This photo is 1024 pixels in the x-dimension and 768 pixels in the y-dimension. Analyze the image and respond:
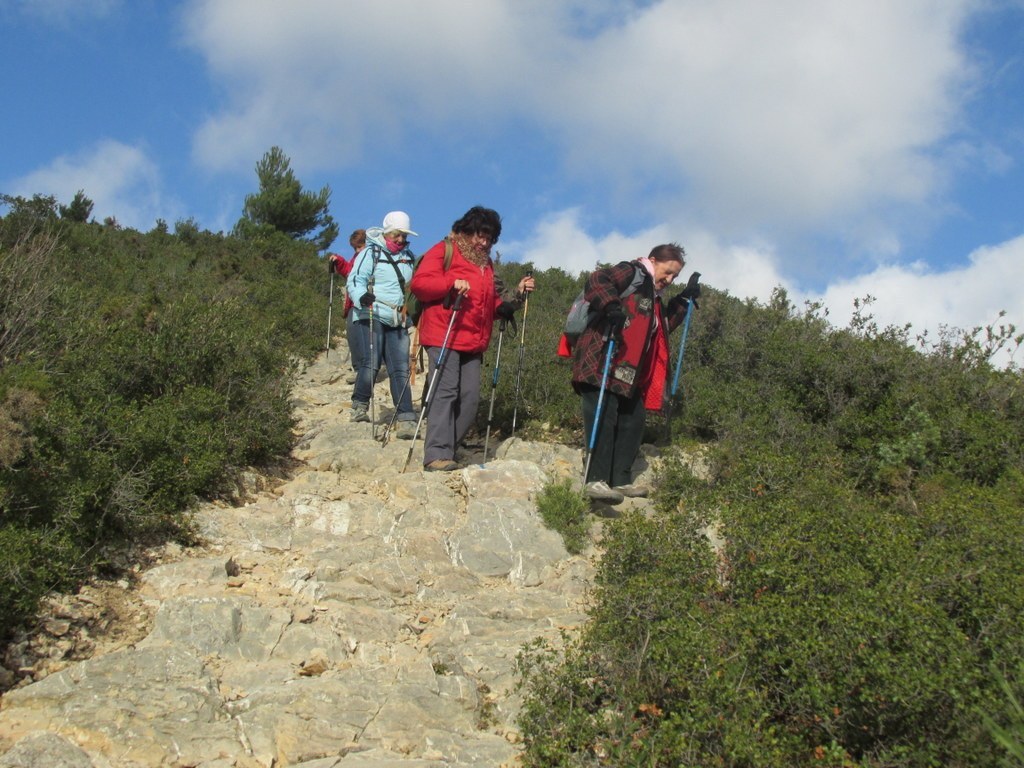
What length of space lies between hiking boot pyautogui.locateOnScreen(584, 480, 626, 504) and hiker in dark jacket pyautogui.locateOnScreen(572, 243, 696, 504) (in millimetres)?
77

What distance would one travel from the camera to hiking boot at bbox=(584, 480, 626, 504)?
6504 mm

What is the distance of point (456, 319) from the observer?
23.4 feet

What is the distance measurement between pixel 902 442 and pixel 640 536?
3.23 m

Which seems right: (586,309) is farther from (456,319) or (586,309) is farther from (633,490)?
(633,490)

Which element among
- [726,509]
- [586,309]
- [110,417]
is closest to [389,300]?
[586,309]

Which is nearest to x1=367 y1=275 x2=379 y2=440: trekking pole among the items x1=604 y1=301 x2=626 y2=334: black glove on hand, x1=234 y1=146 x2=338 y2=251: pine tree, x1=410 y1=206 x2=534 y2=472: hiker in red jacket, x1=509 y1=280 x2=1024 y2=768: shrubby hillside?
x1=410 y1=206 x2=534 y2=472: hiker in red jacket

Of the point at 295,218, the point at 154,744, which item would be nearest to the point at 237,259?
the point at 295,218

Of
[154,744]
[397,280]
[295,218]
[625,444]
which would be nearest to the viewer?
[154,744]

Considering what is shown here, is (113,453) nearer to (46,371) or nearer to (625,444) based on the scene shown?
(46,371)

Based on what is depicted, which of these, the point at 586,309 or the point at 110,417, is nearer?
the point at 110,417

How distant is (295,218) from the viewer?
21.9m

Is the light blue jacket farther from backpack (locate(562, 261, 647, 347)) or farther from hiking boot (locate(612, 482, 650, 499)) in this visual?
hiking boot (locate(612, 482, 650, 499))

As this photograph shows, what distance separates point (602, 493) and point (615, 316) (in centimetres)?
133

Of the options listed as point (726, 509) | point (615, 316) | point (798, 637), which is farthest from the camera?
point (615, 316)
